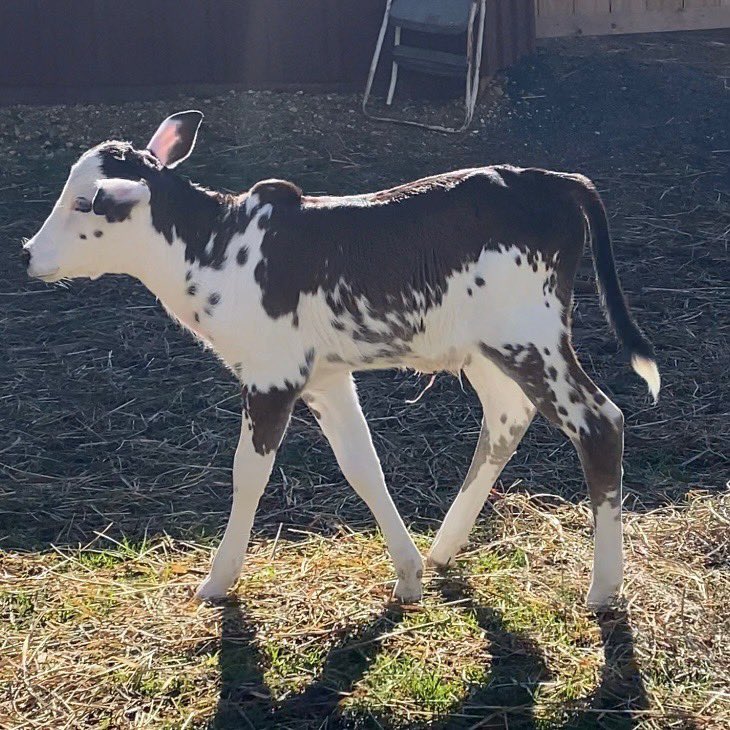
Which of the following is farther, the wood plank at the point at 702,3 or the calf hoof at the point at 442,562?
the wood plank at the point at 702,3

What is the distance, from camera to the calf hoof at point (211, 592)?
4.75 metres

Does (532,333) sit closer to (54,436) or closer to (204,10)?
(54,436)

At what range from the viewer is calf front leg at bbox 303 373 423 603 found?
473 cm

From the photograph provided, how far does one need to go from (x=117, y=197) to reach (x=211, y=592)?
156 centimetres

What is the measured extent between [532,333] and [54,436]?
300 centimetres

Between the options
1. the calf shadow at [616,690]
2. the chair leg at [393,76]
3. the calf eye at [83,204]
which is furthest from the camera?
the chair leg at [393,76]

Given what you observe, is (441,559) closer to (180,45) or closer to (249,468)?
(249,468)

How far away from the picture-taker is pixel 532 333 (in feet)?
14.3

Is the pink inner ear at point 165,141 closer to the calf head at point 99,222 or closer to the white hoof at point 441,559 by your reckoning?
the calf head at point 99,222

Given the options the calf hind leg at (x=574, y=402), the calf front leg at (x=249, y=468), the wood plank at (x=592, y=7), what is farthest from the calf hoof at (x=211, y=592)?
the wood plank at (x=592, y=7)

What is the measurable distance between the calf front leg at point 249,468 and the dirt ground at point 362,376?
69 centimetres

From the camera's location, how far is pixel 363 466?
15.6 ft

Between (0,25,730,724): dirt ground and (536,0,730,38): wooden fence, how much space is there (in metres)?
0.37

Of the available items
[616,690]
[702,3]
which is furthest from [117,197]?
[702,3]
